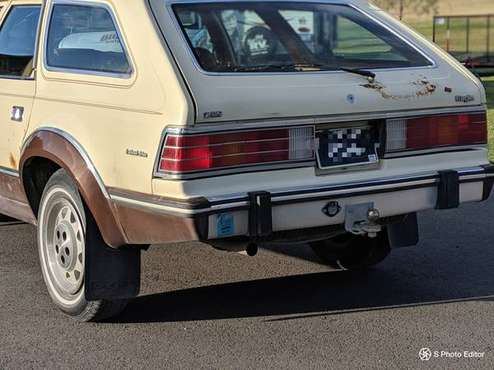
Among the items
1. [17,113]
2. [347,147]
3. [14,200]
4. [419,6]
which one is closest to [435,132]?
[347,147]

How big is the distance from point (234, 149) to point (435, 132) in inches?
49.2

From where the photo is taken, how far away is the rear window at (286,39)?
459cm

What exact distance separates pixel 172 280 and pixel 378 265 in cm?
142

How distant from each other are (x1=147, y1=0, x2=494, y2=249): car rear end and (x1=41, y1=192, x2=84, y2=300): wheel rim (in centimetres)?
77

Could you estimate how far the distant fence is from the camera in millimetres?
24234

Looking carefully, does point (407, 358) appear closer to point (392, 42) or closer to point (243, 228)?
point (243, 228)

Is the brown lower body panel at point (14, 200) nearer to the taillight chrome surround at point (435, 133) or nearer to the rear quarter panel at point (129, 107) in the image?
the rear quarter panel at point (129, 107)

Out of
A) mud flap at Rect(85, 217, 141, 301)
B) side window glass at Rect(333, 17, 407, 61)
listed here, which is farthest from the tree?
mud flap at Rect(85, 217, 141, 301)

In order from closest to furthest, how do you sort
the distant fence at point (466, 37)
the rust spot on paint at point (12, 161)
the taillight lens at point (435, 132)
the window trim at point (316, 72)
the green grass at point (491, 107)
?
the window trim at point (316, 72) → the taillight lens at point (435, 132) → the rust spot on paint at point (12, 161) → the green grass at point (491, 107) → the distant fence at point (466, 37)

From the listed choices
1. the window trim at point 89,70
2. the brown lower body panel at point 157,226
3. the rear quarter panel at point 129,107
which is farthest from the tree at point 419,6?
the brown lower body panel at point 157,226

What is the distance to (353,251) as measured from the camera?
5.75 meters

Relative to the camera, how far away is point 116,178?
14.2 feet

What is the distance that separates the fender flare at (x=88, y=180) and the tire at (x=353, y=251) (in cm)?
186

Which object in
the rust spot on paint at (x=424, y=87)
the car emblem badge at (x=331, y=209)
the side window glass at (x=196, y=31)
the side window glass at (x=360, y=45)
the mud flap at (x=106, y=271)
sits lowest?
the mud flap at (x=106, y=271)
